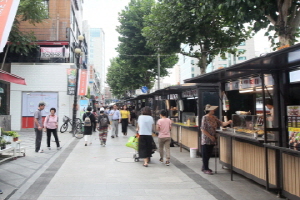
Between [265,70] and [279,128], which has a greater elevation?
[265,70]

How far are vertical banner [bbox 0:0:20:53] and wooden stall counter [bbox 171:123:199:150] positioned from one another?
649 cm

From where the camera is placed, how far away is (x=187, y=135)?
10.6 meters

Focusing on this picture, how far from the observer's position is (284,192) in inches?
197

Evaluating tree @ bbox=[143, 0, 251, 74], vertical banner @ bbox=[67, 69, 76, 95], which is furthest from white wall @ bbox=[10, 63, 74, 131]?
tree @ bbox=[143, 0, 251, 74]

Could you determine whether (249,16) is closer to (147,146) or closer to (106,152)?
(147,146)

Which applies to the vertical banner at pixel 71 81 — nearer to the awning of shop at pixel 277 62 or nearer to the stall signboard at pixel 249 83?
the stall signboard at pixel 249 83

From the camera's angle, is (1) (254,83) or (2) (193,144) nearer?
(1) (254,83)

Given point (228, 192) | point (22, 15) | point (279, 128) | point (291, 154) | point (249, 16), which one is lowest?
point (228, 192)

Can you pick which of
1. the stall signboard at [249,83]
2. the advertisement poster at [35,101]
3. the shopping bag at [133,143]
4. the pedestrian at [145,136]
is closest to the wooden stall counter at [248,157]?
the stall signboard at [249,83]

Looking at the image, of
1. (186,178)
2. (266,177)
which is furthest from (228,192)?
(186,178)

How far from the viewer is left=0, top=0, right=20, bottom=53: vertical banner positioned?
17.5ft

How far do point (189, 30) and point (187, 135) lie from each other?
20.6ft

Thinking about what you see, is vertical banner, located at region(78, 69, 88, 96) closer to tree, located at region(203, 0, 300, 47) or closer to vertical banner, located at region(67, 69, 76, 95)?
vertical banner, located at region(67, 69, 76, 95)

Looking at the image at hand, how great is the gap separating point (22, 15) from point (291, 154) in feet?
59.2
